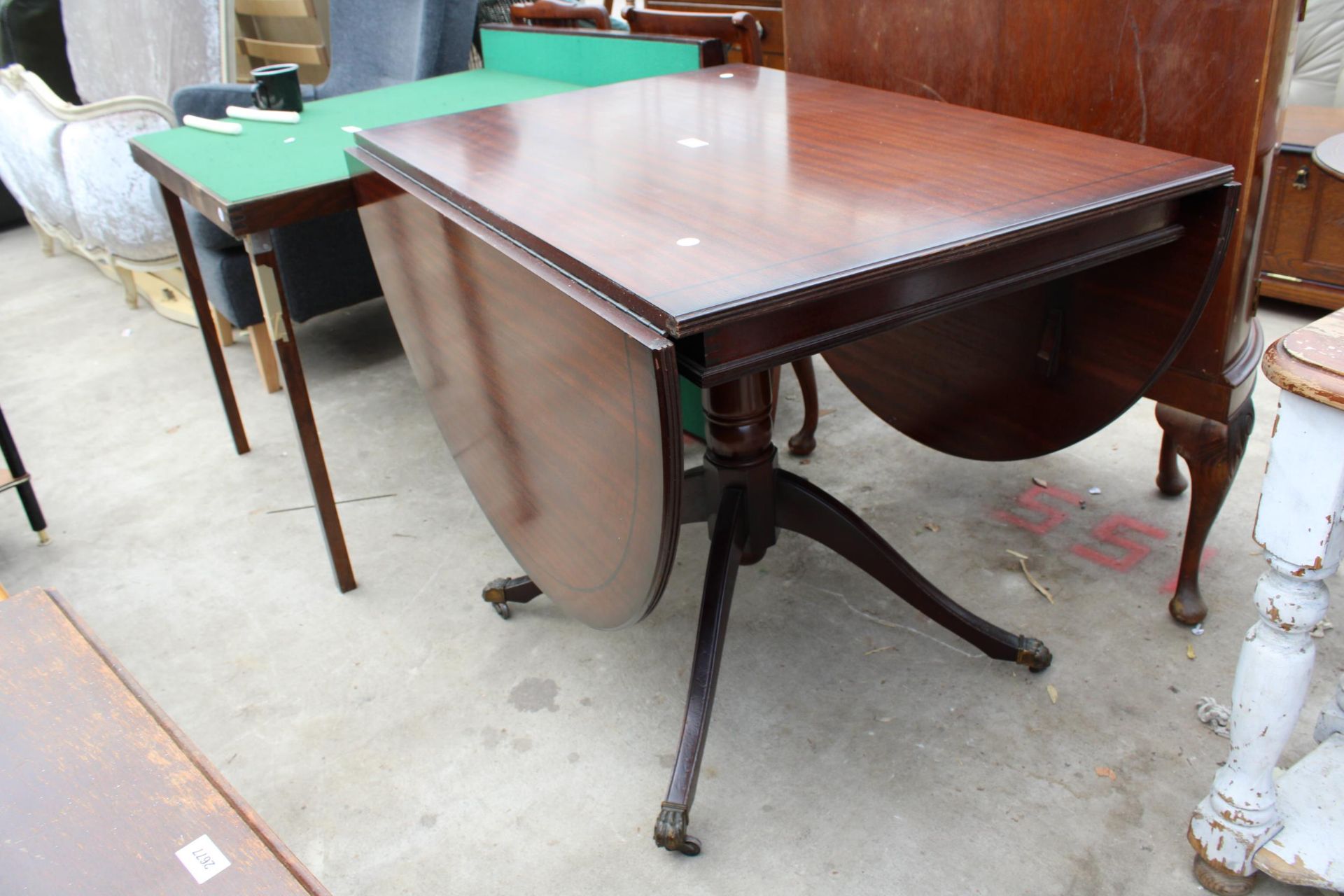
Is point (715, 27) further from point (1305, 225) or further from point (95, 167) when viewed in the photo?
point (95, 167)

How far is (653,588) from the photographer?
3.69 ft

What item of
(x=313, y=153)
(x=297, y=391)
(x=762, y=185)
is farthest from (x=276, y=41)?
(x=762, y=185)

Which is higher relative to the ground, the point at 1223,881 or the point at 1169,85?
the point at 1169,85

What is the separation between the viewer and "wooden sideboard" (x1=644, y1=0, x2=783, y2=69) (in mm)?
3188

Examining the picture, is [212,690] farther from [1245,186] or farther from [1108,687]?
[1245,186]

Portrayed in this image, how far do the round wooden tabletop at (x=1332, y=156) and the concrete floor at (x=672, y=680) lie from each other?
785mm

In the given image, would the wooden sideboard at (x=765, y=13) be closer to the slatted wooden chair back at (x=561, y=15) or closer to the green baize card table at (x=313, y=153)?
the slatted wooden chair back at (x=561, y=15)

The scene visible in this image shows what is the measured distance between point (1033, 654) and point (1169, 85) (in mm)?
815

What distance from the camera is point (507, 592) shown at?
5.88 feet

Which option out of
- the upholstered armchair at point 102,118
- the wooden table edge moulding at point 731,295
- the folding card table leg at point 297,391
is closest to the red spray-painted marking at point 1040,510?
the wooden table edge moulding at point 731,295

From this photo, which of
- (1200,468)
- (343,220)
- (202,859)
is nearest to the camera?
(202,859)

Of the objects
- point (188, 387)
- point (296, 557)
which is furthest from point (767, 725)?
point (188, 387)

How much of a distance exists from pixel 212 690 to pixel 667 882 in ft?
2.86

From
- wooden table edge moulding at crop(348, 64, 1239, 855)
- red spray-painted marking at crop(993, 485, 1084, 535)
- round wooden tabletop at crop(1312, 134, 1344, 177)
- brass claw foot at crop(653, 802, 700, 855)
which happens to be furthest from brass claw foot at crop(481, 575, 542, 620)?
round wooden tabletop at crop(1312, 134, 1344, 177)
